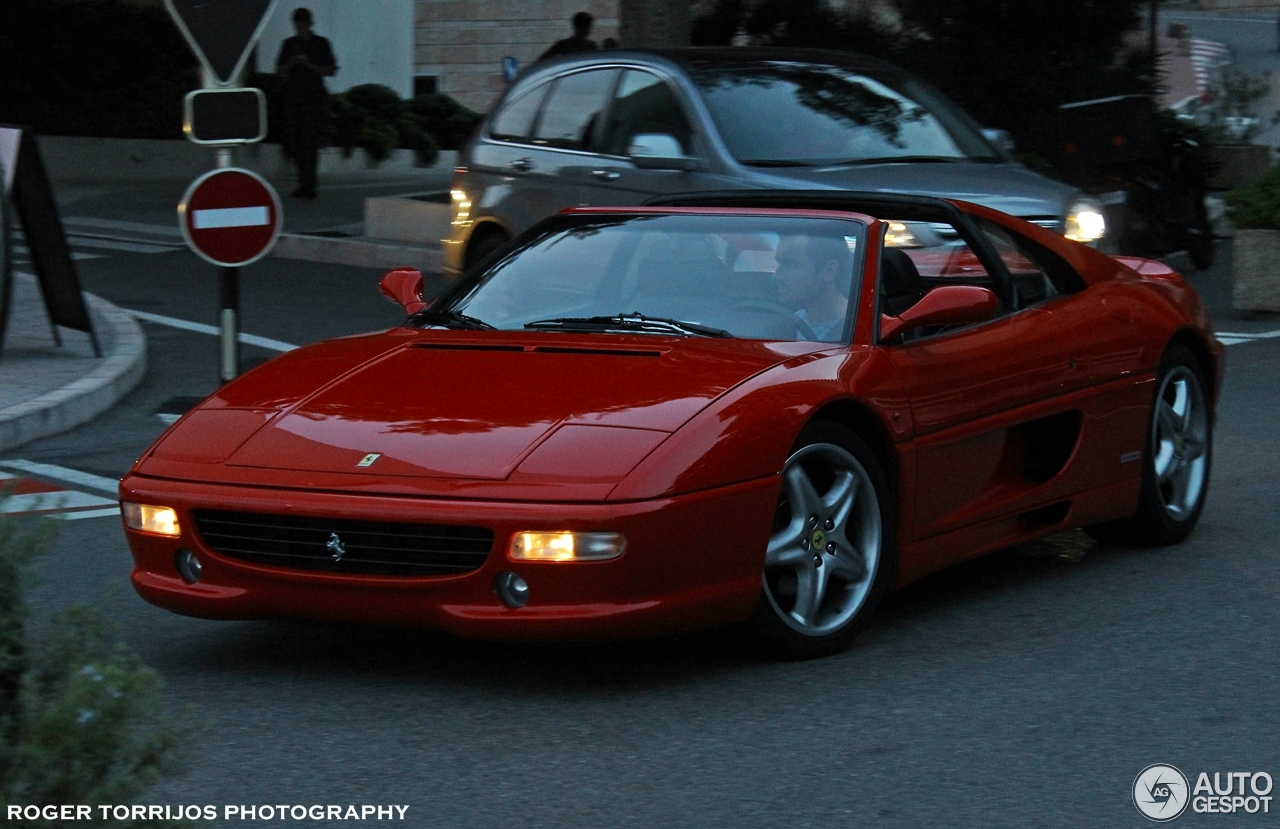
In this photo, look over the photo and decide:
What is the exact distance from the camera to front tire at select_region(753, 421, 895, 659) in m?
5.16

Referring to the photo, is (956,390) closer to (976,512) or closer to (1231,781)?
(976,512)

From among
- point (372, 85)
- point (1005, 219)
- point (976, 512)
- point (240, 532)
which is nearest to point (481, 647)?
point (240, 532)

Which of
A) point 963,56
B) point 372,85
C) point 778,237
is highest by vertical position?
point 778,237

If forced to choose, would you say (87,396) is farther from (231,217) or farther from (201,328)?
(201,328)

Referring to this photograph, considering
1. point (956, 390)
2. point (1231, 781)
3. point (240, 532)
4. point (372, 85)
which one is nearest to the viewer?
point (1231, 781)

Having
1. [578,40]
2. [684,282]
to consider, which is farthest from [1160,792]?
[578,40]

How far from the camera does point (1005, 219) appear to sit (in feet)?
22.0

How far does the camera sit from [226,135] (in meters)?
8.68

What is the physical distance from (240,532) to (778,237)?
1.89 meters

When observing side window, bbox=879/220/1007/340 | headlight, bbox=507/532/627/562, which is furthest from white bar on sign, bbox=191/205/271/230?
headlight, bbox=507/532/627/562

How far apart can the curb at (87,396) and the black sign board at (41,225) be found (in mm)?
363

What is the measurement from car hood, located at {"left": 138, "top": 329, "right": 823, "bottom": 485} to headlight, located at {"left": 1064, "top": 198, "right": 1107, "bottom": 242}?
4.70m

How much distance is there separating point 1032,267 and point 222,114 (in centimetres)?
377

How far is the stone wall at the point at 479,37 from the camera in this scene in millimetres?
37719
